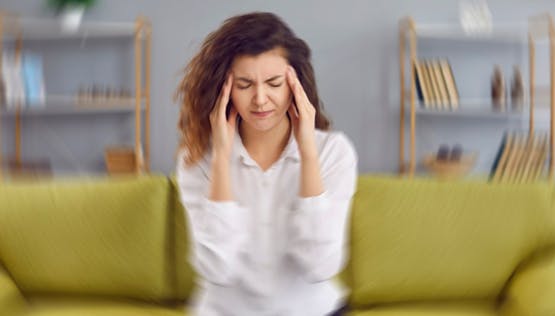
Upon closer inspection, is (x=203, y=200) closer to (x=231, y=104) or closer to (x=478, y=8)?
(x=231, y=104)

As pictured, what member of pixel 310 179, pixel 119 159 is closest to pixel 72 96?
pixel 119 159

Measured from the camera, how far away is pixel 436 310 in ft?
5.49

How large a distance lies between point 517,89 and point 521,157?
382mm

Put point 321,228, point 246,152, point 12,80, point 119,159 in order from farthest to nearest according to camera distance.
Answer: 1. point 12,80
2. point 119,159
3. point 246,152
4. point 321,228

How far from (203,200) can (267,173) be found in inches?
4.9

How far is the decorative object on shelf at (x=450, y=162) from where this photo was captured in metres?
2.31

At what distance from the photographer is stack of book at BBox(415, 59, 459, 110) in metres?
2.56

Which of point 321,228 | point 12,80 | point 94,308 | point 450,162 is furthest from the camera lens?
point 12,80

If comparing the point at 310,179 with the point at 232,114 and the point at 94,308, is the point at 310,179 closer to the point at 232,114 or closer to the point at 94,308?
the point at 232,114

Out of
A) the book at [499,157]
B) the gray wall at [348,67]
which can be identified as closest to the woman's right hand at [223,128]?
the gray wall at [348,67]

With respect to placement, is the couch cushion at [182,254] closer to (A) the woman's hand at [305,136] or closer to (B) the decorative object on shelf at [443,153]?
(A) the woman's hand at [305,136]

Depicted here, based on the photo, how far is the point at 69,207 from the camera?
175 cm

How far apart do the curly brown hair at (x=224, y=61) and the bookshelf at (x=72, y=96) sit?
1154mm

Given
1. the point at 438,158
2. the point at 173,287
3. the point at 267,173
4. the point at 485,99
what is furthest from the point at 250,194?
the point at 485,99
